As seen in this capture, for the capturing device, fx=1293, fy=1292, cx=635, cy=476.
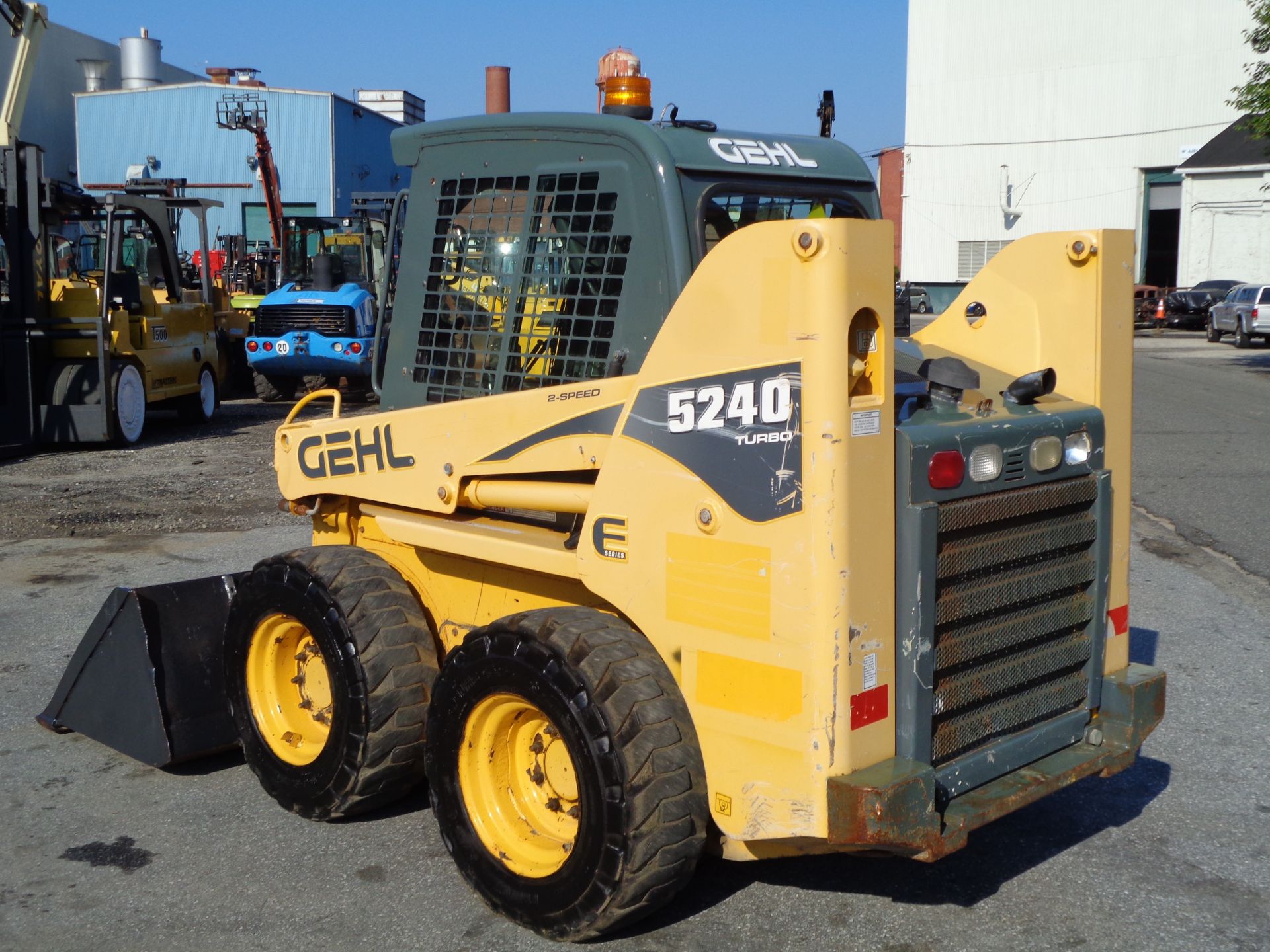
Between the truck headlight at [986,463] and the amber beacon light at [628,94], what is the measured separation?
164cm

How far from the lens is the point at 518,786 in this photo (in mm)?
4023

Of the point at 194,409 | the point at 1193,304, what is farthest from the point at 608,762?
the point at 1193,304

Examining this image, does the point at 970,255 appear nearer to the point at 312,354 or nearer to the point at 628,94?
the point at 312,354

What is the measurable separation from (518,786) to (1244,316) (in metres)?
32.8

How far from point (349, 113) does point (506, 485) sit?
4446cm

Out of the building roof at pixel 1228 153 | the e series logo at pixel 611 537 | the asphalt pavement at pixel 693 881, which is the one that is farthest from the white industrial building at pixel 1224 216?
the e series logo at pixel 611 537

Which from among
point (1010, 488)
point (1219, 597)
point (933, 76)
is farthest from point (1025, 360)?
point (933, 76)

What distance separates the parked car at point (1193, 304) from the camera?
39.7 metres

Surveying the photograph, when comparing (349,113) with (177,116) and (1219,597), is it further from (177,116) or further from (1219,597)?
(1219,597)

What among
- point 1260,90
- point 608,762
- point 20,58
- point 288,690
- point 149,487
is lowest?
point 149,487

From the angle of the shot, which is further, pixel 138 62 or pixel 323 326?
pixel 138 62

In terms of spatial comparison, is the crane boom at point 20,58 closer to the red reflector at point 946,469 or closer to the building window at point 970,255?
the red reflector at point 946,469

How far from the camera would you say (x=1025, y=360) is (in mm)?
4328

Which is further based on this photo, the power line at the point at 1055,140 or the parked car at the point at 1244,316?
the power line at the point at 1055,140
